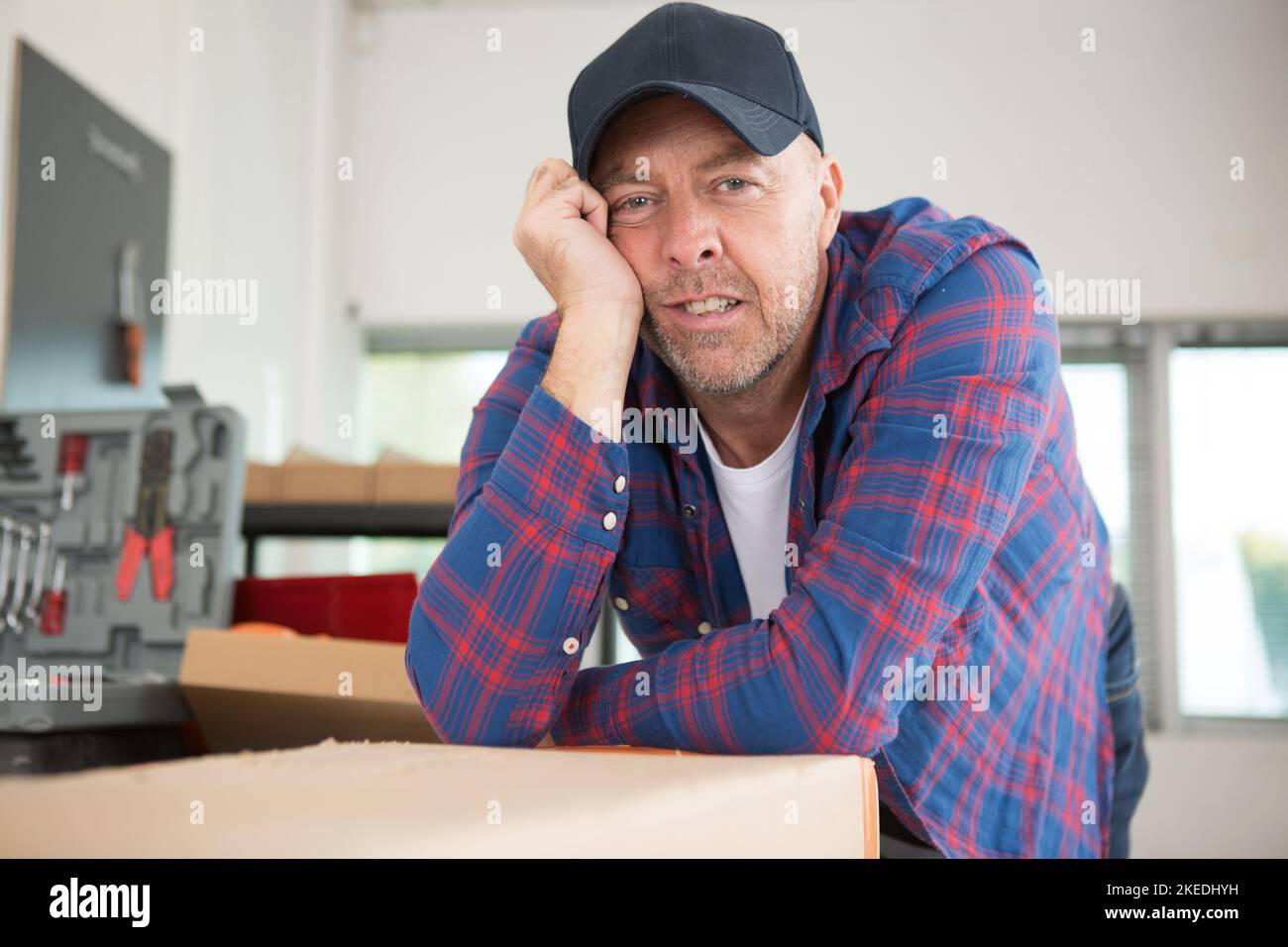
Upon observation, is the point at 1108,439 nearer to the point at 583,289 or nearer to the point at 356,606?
the point at 356,606

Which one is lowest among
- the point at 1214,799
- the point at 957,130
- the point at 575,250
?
the point at 1214,799

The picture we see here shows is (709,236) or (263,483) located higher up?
(709,236)

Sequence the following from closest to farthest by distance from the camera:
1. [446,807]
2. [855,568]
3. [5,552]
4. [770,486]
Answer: [446,807]
[855,568]
[770,486]
[5,552]

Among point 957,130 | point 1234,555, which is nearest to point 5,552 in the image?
point 957,130

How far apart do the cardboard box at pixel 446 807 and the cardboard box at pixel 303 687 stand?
0.41 meters

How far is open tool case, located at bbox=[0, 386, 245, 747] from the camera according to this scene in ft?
4.99

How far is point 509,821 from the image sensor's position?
336 mm

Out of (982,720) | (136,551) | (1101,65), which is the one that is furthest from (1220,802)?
(136,551)

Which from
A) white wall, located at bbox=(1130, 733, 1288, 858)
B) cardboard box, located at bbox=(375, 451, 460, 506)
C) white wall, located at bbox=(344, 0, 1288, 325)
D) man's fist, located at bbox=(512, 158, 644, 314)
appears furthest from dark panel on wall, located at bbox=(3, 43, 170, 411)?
white wall, located at bbox=(1130, 733, 1288, 858)

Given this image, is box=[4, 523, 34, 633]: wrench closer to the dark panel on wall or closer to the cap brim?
the dark panel on wall

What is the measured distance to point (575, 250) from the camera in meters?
0.88

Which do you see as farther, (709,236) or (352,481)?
(352,481)

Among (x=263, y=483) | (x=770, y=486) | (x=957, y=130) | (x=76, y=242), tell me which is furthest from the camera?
(x=957, y=130)

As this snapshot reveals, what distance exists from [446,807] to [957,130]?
3.92m
